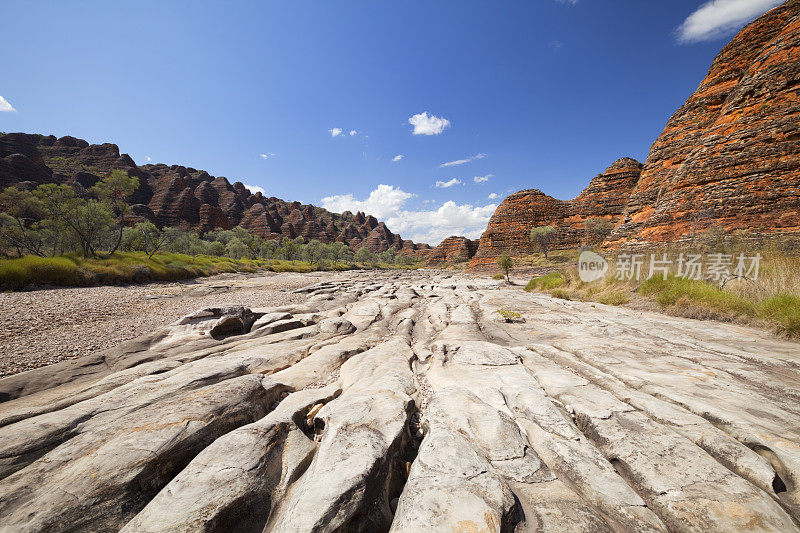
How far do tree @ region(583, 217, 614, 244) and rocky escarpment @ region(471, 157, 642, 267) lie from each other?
842 millimetres

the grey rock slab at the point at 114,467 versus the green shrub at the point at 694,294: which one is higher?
the green shrub at the point at 694,294

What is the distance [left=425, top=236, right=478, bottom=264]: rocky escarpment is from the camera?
392 feet

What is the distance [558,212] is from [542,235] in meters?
12.9

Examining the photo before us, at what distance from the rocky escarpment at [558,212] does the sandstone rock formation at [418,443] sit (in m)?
48.8

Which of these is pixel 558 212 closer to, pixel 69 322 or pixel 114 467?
pixel 114 467

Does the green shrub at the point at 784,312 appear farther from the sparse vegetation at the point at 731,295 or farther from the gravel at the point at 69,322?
the gravel at the point at 69,322

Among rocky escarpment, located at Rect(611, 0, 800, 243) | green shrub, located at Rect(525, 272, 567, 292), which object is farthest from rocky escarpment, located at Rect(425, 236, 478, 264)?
green shrub, located at Rect(525, 272, 567, 292)

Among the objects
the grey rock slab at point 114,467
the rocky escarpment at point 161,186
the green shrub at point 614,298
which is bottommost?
the grey rock slab at point 114,467

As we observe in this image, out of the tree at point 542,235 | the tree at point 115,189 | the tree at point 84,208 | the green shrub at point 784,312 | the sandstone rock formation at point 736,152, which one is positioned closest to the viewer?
the green shrub at point 784,312

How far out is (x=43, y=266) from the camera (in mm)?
14680

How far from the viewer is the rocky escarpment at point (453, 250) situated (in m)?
120

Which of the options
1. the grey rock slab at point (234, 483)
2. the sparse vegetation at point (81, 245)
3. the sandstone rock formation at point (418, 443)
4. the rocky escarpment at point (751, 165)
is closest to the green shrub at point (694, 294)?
the sandstone rock formation at point (418, 443)

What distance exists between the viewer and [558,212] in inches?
2170

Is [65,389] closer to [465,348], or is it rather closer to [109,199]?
[465,348]
